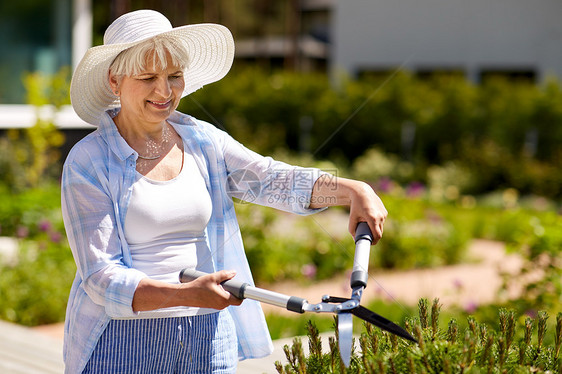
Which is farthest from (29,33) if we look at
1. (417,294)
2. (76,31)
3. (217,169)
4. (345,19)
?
(345,19)

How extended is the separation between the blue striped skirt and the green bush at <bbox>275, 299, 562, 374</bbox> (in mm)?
348

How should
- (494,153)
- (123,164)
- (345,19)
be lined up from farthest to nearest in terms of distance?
(345,19), (494,153), (123,164)

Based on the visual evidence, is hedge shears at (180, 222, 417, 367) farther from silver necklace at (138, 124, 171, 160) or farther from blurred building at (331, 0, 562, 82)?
blurred building at (331, 0, 562, 82)

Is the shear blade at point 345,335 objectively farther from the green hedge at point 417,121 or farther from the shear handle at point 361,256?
the green hedge at point 417,121

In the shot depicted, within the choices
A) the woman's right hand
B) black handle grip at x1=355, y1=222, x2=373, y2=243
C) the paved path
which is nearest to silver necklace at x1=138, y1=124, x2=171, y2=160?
the woman's right hand

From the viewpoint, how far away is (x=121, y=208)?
72.7 inches

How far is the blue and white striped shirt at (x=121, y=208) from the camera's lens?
178 cm

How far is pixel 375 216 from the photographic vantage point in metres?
1.77

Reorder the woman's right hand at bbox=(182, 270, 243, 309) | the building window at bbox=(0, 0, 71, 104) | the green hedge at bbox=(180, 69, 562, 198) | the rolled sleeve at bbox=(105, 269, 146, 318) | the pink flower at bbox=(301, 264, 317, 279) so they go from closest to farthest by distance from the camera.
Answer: the woman's right hand at bbox=(182, 270, 243, 309) < the rolled sleeve at bbox=(105, 269, 146, 318) < the pink flower at bbox=(301, 264, 317, 279) < the building window at bbox=(0, 0, 71, 104) < the green hedge at bbox=(180, 69, 562, 198)

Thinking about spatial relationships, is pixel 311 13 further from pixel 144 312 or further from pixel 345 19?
pixel 144 312

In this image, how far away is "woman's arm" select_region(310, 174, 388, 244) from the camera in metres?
1.78

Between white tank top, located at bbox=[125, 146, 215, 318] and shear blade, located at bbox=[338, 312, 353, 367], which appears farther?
white tank top, located at bbox=[125, 146, 215, 318]

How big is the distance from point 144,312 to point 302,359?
0.51 m

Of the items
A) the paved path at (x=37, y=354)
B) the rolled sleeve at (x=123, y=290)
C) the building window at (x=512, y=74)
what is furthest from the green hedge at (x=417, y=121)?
the rolled sleeve at (x=123, y=290)
